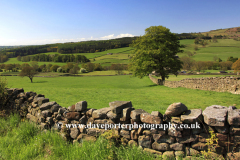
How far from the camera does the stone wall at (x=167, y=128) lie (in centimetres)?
356

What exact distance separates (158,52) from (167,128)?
24875mm

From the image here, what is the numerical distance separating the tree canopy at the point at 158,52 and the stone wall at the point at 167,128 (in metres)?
23.9

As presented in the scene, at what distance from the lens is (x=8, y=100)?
366 inches

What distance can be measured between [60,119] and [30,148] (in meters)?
1.50

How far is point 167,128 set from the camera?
4.16 metres

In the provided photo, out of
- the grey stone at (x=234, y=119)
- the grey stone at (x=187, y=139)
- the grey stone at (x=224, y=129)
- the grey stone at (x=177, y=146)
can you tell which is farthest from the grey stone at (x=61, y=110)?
the grey stone at (x=234, y=119)

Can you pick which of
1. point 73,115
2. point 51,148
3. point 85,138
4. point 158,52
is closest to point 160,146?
point 85,138

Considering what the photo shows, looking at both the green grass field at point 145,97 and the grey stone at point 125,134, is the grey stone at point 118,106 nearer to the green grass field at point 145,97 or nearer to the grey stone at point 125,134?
the grey stone at point 125,134

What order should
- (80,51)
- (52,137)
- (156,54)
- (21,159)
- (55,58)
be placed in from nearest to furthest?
1. (21,159)
2. (52,137)
3. (156,54)
4. (55,58)
5. (80,51)

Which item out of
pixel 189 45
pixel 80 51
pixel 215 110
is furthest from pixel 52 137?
pixel 80 51

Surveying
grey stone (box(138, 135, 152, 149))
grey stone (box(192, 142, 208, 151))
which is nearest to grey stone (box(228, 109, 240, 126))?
grey stone (box(192, 142, 208, 151))

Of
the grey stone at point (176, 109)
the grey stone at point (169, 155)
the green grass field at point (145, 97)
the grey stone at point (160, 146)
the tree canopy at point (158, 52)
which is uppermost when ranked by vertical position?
the tree canopy at point (158, 52)

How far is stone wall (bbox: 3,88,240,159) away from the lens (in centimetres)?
356

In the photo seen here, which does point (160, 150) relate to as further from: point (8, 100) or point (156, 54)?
point (156, 54)
